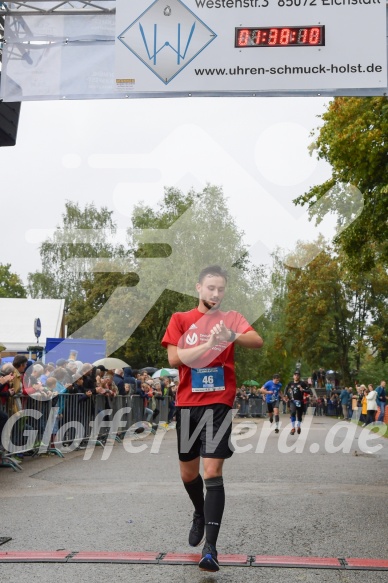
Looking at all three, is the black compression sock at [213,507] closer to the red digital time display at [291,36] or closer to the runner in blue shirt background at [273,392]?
the red digital time display at [291,36]

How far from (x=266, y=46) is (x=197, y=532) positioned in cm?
624

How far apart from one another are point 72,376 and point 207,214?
44.2 meters

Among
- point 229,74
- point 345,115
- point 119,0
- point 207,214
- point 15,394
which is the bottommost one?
point 15,394

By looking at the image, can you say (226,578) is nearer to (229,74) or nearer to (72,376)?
(229,74)

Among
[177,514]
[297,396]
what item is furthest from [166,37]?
[297,396]

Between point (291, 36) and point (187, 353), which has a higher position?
point (291, 36)

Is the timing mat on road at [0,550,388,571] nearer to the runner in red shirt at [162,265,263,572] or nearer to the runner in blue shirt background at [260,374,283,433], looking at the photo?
the runner in red shirt at [162,265,263,572]

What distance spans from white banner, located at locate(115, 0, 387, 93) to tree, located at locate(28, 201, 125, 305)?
58273mm

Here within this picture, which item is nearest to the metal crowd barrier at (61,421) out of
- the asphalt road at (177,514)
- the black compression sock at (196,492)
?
the asphalt road at (177,514)

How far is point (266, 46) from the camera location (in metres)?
10.3

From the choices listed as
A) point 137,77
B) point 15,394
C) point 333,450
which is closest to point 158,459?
point 15,394

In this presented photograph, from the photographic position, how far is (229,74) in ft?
34.2

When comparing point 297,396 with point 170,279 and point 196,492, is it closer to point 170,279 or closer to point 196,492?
point 196,492

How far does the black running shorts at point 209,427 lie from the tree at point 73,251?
207 ft
